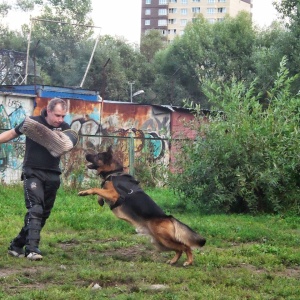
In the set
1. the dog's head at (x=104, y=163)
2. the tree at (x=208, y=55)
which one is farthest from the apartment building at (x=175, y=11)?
the dog's head at (x=104, y=163)

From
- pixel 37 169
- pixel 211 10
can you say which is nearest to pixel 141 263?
pixel 37 169

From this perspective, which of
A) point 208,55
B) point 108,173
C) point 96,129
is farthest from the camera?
point 208,55

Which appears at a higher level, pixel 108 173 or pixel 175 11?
pixel 175 11

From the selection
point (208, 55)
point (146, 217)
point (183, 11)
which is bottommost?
point (146, 217)

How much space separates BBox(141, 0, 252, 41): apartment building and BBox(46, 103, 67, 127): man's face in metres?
117

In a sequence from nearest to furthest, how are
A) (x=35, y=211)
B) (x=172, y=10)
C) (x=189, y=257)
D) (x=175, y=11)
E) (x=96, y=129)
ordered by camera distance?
(x=35, y=211) < (x=189, y=257) < (x=96, y=129) < (x=175, y=11) < (x=172, y=10)

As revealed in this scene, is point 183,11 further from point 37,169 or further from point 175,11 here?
point 37,169

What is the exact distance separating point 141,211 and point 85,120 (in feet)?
45.1

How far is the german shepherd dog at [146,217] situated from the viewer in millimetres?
7051

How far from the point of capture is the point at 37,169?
7102mm

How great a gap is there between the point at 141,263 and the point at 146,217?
22.1 inches

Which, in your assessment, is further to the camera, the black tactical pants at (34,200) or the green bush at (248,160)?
the green bush at (248,160)

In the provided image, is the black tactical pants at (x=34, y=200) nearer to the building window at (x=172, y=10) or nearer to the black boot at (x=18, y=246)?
the black boot at (x=18, y=246)

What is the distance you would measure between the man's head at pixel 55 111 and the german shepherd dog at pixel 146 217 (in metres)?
0.94
